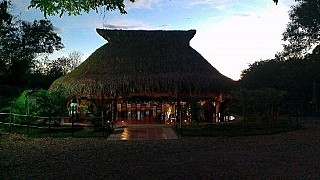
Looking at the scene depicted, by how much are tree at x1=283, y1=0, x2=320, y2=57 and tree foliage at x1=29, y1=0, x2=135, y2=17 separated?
26.8 m

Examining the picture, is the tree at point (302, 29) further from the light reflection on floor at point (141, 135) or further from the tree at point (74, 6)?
the tree at point (74, 6)

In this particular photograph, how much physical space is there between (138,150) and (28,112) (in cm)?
792

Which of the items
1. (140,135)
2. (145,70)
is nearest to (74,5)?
(140,135)

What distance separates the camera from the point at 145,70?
21.2m

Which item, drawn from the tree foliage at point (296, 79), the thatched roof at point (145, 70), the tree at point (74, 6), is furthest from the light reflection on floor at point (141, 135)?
the tree foliage at point (296, 79)

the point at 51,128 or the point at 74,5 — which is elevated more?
the point at 74,5

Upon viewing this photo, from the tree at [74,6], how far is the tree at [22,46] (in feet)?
90.3

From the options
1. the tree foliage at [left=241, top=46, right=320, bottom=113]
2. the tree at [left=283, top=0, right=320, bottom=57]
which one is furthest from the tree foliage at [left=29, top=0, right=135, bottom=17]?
the tree at [left=283, top=0, right=320, bottom=57]

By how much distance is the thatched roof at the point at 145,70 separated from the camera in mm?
20141

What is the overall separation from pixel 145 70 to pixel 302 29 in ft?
58.5

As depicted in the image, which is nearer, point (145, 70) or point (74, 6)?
point (74, 6)

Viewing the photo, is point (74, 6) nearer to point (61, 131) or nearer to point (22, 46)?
point (61, 131)

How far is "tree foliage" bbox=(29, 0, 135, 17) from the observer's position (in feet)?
21.0

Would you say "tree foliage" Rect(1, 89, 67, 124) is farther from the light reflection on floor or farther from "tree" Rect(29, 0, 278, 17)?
"tree" Rect(29, 0, 278, 17)
